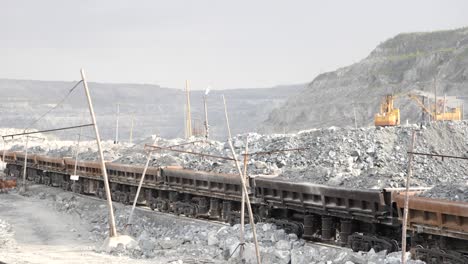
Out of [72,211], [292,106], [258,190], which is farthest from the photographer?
[292,106]

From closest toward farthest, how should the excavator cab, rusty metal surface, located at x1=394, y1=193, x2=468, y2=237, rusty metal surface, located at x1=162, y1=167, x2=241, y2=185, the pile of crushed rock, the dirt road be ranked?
1. rusty metal surface, located at x1=394, y1=193, x2=468, y2=237
2. the dirt road
3. rusty metal surface, located at x1=162, y1=167, x2=241, y2=185
4. the pile of crushed rock
5. the excavator cab

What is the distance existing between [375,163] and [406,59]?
233ft

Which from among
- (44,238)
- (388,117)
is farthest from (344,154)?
(44,238)

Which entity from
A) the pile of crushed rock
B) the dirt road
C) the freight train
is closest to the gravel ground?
the dirt road

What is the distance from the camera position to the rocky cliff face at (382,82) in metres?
89.3

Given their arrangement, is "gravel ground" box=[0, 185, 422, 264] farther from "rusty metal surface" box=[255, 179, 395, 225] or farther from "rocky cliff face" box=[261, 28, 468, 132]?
"rocky cliff face" box=[261, 28, 468, 132]

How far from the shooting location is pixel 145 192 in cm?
3225

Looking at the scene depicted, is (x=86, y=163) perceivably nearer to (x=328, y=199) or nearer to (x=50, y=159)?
(x=50, y=159)

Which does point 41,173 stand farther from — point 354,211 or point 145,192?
point 354,211

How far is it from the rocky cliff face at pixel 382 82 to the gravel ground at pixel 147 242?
2035 inches

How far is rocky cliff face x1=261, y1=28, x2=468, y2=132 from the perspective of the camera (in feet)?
293

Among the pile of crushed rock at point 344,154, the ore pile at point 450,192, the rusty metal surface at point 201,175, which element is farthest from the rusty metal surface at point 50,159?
the ore pile at point 450,192

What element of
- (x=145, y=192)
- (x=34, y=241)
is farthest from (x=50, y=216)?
(x=34, y=241)

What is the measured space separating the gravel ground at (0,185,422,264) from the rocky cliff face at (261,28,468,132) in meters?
51.7
